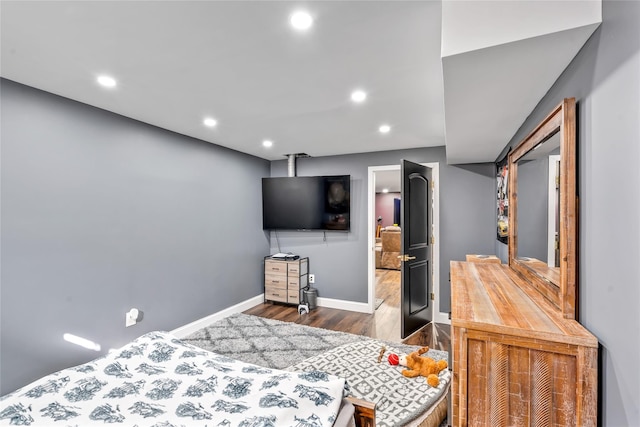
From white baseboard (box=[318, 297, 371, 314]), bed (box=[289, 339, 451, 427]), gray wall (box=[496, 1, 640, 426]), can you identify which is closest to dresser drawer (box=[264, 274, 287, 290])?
white baseboard (box=[318, 297, 371, 314])

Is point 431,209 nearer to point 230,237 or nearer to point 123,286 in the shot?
point 230,237

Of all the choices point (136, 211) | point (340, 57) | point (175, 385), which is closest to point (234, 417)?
point (175, 385)

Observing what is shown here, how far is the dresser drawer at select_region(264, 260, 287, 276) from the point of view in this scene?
14.9 feet

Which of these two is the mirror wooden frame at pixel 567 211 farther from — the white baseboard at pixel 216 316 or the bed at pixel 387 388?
the white baseboard at pixel 216 316

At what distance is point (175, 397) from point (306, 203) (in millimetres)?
3383

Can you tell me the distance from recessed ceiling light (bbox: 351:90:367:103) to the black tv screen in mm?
1939

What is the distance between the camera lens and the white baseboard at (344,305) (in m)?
4.35

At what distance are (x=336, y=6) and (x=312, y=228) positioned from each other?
11.2 ft

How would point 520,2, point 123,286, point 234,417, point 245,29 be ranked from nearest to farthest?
point 520,2
point 234,417
point 245,29
point 123,286

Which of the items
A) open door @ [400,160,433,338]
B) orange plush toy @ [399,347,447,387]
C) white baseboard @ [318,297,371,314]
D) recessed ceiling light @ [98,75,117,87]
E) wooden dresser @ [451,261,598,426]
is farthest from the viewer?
white baseboard @ [318,297,371,314]

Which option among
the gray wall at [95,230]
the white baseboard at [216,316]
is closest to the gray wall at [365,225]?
the white baseboard at [216,316]

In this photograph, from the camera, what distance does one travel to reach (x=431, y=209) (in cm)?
389

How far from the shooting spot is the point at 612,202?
36.3 inches

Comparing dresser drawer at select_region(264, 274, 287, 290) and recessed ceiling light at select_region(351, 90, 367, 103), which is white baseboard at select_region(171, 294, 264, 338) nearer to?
dresser drawer at select_region(264, 274, 287, 290)
